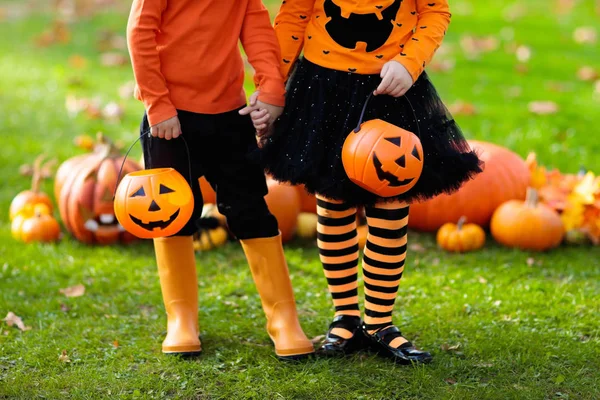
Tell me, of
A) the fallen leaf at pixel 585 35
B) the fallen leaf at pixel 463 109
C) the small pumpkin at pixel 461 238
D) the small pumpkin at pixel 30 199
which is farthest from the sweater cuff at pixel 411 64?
the fallen leaf at pixel 585 35

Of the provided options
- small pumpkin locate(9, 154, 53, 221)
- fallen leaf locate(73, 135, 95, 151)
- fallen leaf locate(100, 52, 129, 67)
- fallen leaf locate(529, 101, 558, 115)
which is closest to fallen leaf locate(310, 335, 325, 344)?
small pumpkin locate(9, 154, 53, 221)

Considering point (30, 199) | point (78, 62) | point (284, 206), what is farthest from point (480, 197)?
point (78, 62)

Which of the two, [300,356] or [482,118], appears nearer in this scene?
[300,356]

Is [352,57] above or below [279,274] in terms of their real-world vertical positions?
above

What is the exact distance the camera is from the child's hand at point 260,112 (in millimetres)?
2801

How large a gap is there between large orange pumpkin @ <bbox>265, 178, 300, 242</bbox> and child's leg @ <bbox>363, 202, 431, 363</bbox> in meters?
1.28

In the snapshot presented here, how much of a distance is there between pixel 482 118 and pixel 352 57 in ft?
10.7

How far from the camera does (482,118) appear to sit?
229 inches

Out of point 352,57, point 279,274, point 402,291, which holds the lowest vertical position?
point 402,291

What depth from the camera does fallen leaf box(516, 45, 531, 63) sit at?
7401 millimetres

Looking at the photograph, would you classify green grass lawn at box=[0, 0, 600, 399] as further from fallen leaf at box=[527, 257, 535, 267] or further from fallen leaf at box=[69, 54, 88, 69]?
fallen leaf at box=[69, 54, 88, 69]

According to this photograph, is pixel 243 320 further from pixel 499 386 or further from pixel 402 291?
pixel 499 386

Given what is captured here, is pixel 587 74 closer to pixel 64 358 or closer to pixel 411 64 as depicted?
pixel 411 64

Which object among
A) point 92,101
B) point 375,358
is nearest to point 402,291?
point 375,358
